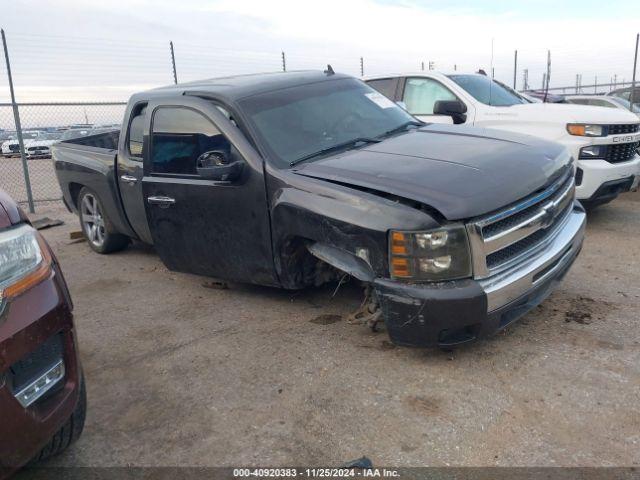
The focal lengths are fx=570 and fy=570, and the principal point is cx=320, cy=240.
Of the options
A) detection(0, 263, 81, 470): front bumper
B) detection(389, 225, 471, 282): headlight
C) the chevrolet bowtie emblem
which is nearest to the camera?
detection(0, 263, 81, 470): front bumper

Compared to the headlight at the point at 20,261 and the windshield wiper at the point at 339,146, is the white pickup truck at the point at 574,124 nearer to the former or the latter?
the windshield wiper at the point at 339,146

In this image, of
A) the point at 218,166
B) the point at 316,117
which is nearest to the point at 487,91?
the point at 316,117

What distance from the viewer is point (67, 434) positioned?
245 cm

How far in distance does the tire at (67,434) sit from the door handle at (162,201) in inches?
79.5

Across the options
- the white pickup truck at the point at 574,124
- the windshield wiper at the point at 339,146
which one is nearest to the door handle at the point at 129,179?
the windshield wiper at the point at 339,146

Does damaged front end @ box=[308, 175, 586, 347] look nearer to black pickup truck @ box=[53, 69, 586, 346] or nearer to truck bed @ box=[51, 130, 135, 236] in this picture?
black pickup truck @ box=[53, 69, 586, 346]

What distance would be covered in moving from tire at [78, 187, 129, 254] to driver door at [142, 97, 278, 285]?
5.83ft

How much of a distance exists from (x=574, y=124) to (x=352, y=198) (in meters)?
3.87

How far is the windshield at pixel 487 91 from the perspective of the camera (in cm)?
689

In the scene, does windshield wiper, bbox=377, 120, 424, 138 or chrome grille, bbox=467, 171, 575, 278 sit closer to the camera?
chrome grille, bbox=467, 171, 575, 278

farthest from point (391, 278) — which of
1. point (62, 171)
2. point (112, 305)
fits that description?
point (62, 171)

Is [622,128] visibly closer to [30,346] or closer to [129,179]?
[129,179]

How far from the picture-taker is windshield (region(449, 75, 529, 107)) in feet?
22.6

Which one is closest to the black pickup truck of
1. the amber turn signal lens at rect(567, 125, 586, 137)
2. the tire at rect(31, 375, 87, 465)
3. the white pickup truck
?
the tire at rect(31, 375, 87, 465)
